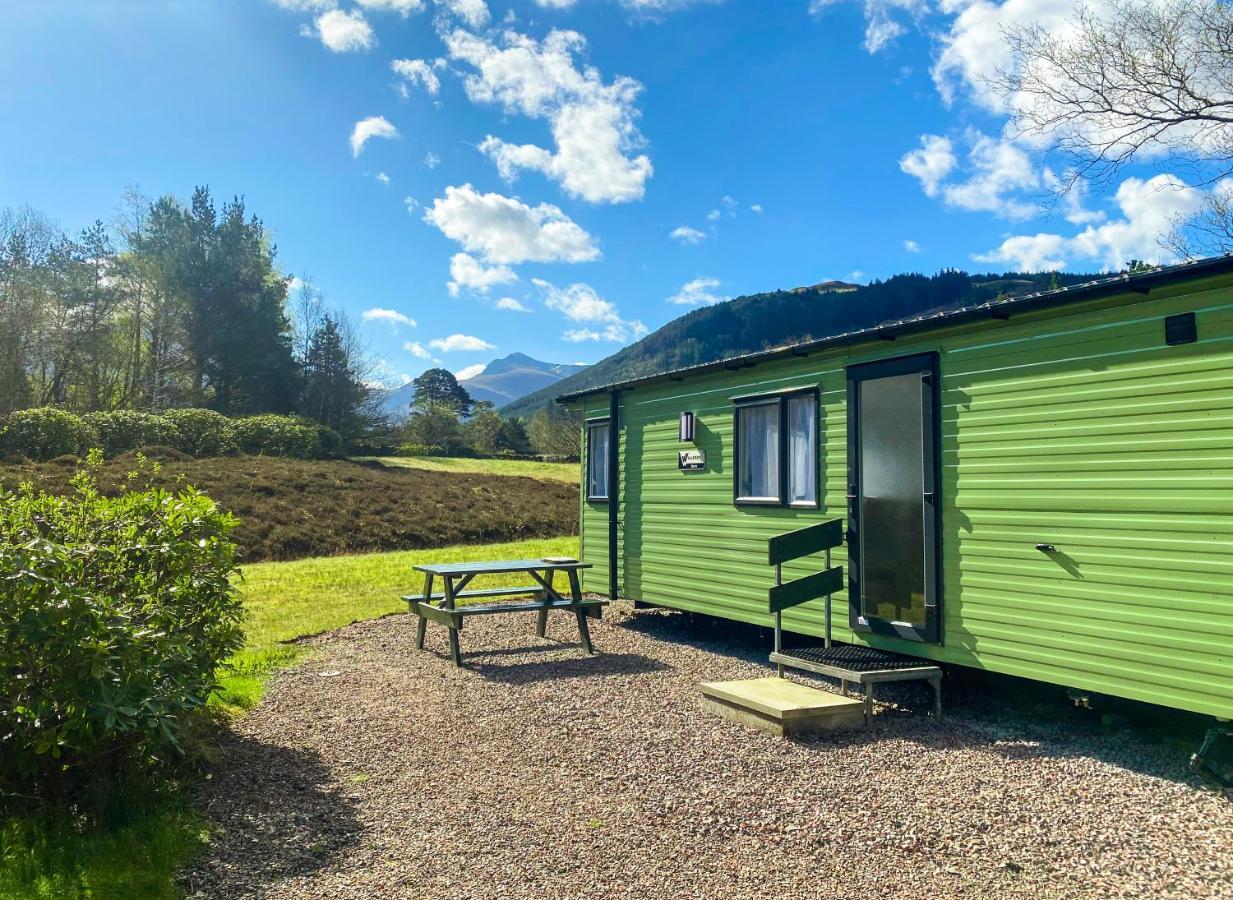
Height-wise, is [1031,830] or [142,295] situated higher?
[142,295]

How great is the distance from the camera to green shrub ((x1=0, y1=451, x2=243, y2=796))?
3203 mm

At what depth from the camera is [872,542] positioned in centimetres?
636

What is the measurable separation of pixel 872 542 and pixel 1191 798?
2808mm

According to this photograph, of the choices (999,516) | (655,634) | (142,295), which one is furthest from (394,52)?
(142,295)

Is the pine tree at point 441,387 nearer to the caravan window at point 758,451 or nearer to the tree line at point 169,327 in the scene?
the tree line at point 169,327

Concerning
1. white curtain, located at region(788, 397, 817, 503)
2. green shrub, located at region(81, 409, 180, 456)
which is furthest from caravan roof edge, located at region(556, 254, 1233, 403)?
green shrub, located at region(81, 409, 180, 456)

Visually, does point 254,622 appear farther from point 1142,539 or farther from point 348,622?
point 1142,539

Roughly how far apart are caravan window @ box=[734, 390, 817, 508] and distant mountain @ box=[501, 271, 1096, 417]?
4439 cm

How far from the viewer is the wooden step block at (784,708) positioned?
4805 millimetres

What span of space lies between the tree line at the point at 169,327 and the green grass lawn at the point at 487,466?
13.3 feet

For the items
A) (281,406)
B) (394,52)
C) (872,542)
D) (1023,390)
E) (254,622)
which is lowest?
(254,622)

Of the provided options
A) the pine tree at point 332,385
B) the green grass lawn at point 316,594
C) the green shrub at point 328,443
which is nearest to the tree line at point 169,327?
the pine tree at point 332,385

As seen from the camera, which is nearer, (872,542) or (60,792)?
(60,792)

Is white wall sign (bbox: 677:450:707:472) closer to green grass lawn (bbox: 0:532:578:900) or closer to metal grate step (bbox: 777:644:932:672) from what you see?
metal grate step (bbox: 777:644:932:672)
